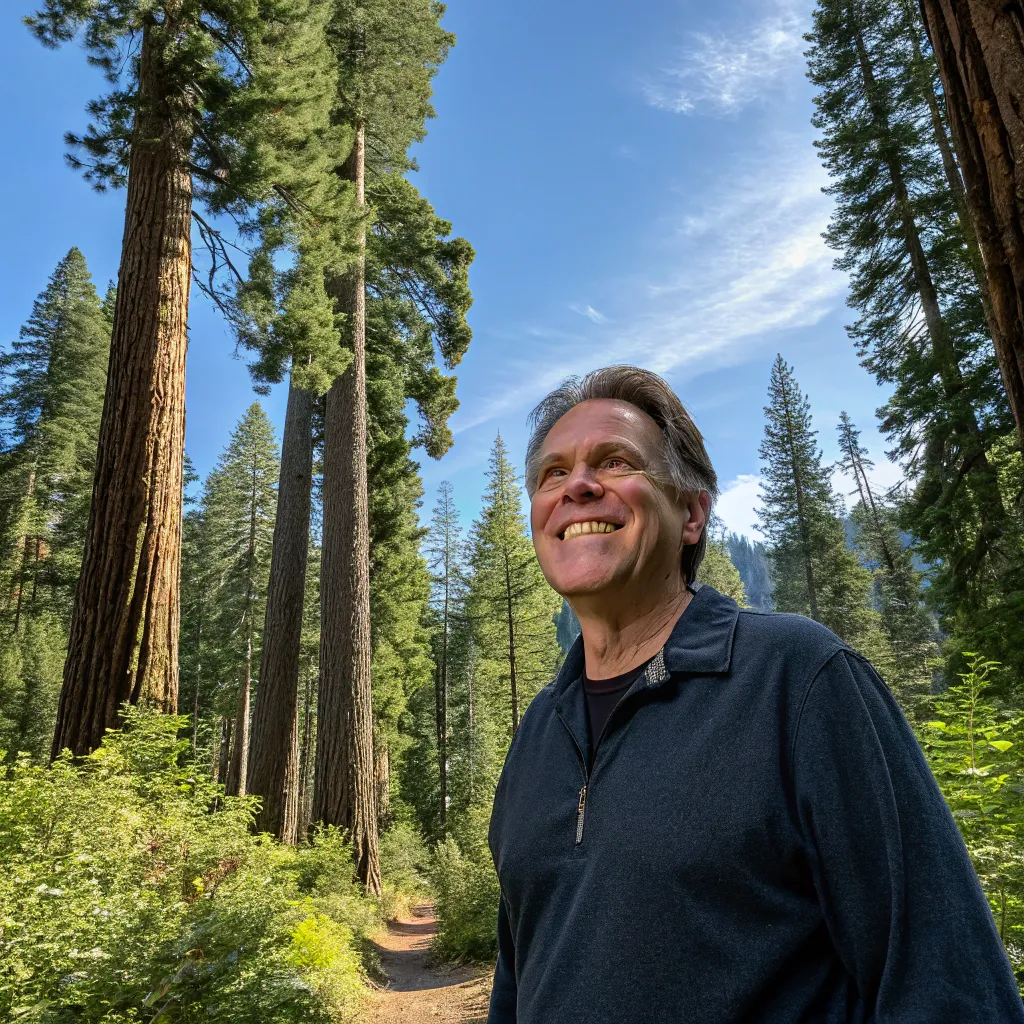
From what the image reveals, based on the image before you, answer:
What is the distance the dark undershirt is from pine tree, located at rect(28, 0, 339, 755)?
5.27 meters

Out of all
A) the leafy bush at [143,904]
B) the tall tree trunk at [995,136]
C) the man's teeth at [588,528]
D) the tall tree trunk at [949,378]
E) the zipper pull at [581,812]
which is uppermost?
the tall tree trunk at [949,378]

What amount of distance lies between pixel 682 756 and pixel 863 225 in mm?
17466

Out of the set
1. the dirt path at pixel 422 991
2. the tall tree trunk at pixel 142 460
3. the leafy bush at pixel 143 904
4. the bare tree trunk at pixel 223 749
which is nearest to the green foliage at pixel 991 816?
the leafy bush at pixel 143 904

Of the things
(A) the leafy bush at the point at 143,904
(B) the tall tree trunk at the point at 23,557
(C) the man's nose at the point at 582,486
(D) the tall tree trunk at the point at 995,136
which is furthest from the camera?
(B) the tall tree trunk at the point at 23,557

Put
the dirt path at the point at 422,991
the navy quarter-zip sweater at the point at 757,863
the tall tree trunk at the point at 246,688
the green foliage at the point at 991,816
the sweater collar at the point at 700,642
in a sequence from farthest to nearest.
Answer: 1. the tall tree trunk at the point at 246,688
2. the dirt path at the point at 422,991
3. the green foliage at the point at 991,816
4. the sweater collar at the point at 700,642
5. the navy quarter-zip sweater at the point at 757,863

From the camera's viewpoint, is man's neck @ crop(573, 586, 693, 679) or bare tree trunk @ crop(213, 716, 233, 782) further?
bare tree trunk @ crop(213, 716, 233, 782)

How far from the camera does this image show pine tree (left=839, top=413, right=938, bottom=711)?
28.3 meters

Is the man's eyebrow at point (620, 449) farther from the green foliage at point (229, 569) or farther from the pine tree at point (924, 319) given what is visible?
the green foliage at point (229, 569)

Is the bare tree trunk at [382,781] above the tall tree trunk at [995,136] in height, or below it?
below

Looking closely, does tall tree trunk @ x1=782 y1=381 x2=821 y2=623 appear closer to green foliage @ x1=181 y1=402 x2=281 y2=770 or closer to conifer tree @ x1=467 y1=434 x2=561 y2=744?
conifer tree @ x1=467 y1=434 x2=561 y2=744

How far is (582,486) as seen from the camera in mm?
1731

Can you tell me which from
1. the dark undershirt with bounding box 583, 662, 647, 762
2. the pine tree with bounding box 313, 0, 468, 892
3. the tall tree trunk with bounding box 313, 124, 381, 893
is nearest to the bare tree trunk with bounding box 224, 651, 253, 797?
the tall tree trunk with bounding box 313, 124, 381, 893

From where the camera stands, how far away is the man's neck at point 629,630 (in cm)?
163

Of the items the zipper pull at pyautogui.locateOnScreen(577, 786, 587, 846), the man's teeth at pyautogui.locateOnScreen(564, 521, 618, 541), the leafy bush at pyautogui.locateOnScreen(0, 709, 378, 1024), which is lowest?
the leafy bush at pyautogui.locateOnScreen(0, 709, 378, 1024)
